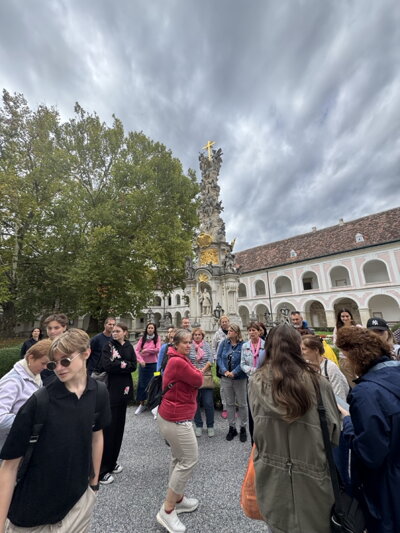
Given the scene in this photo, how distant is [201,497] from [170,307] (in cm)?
3619

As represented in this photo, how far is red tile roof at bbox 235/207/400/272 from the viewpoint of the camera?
22.8 meters

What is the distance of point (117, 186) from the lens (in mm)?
14758

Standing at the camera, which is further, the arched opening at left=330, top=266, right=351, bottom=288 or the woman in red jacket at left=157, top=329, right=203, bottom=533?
the arched opening at left=330, top=266, right=351, bottom=288

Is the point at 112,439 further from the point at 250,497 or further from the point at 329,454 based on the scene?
the point at 329,454

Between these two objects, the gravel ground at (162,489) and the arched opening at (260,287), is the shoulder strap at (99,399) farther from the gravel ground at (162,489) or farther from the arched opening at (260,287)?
the arched opening at (260,287)

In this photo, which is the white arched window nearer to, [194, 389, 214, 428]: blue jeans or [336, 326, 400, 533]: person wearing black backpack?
[194, 389, 214, 428]: blue jeans

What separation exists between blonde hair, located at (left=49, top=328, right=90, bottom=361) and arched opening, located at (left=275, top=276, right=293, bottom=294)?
29.7 metres

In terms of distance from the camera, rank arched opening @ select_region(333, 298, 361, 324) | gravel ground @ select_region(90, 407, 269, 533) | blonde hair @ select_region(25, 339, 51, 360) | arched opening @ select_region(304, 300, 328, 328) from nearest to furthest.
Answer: blonde hair @ select_region(25, 339, 51, 360)
gravel ground @ select_region(90, 407, 269, 533)
arched opening @ select_region(333, 298, 361, 324)
arched opening @ select_region(304, 300, 328, 328)

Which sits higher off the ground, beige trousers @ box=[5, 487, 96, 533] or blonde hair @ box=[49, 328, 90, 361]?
blonde hair @ box=[49, 328, 90, 361]

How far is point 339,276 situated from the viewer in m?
25.6

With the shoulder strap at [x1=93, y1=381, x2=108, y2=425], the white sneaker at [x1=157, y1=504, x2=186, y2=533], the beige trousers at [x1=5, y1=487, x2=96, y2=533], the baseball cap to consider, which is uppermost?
the baseball cap

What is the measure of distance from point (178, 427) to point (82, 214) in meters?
13.9

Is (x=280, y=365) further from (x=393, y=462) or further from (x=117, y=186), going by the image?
(x=117, y=186)

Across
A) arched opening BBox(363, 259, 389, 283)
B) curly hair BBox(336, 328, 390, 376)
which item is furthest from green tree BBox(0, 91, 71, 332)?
arched opening BBox(363, 259, 389, 283)
